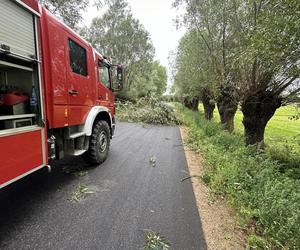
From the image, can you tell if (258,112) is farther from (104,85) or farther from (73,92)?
(73,92)

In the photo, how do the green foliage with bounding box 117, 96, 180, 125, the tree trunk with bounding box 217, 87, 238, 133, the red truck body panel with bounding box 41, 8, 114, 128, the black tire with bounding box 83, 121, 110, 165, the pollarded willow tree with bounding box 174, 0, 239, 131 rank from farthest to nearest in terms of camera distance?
the green foliage with bounding box 117, 96, 180, 125 → the tree trunk with bounding box 217, 87, 238, 133 → the pollarded willow tree with bounding box 174, 0, 239, 131 → the black tire with bounding box 83, 121, 110, 165 → the red truck body panel with bounding box 41, 8, 114, 128

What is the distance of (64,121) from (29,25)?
4.69 feet

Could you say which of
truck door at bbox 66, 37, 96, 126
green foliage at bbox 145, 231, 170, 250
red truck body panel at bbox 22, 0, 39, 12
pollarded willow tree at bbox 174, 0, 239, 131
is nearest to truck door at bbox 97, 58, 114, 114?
truck door at bbox 66, 37, 96, 126

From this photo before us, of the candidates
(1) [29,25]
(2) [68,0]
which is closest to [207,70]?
(2) [68,0]

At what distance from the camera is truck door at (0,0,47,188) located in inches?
90.5

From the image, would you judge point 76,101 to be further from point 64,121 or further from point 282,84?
point 282,84

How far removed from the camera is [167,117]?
555 inches

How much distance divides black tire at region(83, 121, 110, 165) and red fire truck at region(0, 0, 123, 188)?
277mm

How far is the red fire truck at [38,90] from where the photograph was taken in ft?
7.79

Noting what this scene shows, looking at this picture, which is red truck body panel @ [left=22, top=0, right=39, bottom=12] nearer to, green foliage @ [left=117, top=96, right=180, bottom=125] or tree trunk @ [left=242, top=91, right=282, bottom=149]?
tree trunk @ [left=242, top=91, right=282, bottom=149]

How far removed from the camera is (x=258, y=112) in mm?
7305

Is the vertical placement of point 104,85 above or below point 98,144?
above

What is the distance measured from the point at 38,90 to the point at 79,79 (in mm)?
1135

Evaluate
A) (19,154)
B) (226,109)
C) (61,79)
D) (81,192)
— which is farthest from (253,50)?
(226,109)
